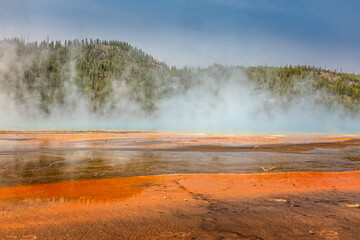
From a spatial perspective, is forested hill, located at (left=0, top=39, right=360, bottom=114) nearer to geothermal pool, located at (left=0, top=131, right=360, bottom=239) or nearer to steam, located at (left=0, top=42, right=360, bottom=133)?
steam, located at (left=0, top=42, right=360, bottom=133)

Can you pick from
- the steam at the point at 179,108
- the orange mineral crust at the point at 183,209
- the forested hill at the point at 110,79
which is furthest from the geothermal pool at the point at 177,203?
the forested hill at the point at 110,79

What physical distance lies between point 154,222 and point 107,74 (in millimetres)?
126934

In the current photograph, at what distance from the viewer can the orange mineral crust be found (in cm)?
Answer: 448

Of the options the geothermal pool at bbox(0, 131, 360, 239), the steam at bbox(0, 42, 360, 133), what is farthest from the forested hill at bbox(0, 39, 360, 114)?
the geothermal pool at bbox(0, 131, 360, 239)

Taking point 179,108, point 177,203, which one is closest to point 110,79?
point 179,108

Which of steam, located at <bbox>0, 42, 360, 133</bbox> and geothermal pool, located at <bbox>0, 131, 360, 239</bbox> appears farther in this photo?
steam, located at <bbox>0, 42, 360, 133</bbox>

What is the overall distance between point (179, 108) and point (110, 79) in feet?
106

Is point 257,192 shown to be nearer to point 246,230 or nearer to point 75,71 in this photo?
point 246,230

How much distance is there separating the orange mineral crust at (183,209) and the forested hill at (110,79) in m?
101

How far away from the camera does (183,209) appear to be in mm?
5699

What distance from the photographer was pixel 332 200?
6441mm

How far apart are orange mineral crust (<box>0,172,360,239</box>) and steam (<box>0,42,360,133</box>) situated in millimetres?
80394

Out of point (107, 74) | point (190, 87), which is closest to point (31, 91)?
point (107, 74)

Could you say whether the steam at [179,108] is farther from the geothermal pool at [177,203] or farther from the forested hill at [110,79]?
the geothermal pool at [177,203]
